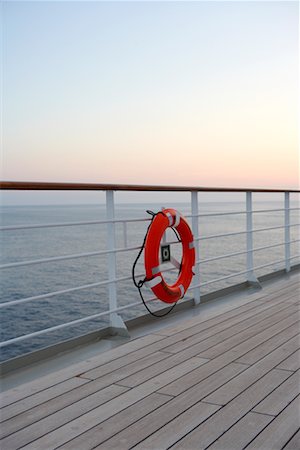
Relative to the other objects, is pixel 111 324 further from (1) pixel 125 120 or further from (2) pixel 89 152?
(2) pixel 89 152

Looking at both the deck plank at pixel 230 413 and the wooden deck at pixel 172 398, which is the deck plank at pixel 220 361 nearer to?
the wooden deck at pixel 172 398

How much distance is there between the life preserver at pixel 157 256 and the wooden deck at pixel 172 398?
0.71ft

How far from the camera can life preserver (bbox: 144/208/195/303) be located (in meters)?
2.50

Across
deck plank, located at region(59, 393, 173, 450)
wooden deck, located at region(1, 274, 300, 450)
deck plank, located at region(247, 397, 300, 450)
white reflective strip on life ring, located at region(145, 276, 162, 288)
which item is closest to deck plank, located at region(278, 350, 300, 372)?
wooden deck, located at region(1, 274, 300, 450)

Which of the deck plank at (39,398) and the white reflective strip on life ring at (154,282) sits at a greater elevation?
the white reflective strip on life ring at (154,282)

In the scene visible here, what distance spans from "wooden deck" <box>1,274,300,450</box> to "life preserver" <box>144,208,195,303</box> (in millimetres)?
217

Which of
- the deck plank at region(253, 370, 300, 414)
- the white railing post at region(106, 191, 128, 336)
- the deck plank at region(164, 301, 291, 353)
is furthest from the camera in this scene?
the white railing post at region(106, 191, 128, 336)

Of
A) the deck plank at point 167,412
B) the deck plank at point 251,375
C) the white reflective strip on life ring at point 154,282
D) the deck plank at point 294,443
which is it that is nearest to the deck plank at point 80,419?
the deck plank at point 167,412

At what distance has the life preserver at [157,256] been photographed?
2.50 metres

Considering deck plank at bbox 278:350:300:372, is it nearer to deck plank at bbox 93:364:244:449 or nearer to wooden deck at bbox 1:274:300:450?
wooden deck at bbox 1:274:300:450

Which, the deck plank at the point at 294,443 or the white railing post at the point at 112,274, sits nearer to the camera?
the deck plank at the point at 294,443

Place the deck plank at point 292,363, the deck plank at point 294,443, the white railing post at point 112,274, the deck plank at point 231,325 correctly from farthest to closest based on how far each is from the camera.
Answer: the white railing post at point 112,274 → the deck plank at point 231,325 → the deck plank at point 292,363 → the deck plank at point 294,443

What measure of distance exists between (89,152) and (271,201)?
35.0 m

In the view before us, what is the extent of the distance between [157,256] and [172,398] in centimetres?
91
